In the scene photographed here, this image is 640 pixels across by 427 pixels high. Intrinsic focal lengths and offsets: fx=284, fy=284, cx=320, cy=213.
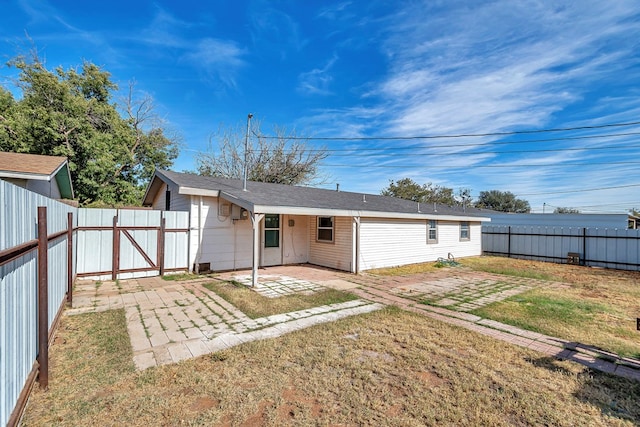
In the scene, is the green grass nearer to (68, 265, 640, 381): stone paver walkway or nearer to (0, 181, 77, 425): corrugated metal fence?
(68, 265, 640, 381): stone paver walkway

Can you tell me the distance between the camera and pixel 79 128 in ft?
50.1

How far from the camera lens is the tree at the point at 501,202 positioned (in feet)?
179

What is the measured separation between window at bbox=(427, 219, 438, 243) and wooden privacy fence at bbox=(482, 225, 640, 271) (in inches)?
192

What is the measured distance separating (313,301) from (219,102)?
52.6 ft

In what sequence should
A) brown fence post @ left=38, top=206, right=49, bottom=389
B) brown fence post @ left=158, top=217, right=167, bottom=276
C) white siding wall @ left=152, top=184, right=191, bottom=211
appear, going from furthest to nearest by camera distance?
white siding wall @ left=152, top=184, right=191, bottom=211
brown fence post @ left=158, top=217, right=167, bottom=276
brown fence post @ left=38, top=206, right=49, bottom=389

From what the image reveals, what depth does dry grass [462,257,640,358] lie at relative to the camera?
4293 mm

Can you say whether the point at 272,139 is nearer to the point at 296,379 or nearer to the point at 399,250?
the point at 399,250

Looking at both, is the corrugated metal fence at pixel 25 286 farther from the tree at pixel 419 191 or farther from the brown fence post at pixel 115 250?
the tree at pixel 419 191

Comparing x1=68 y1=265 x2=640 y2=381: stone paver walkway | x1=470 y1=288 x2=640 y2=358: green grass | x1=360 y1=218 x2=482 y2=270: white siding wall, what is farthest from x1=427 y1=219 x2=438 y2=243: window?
x1=470 y1=288 x2=640 y2=358: green grass

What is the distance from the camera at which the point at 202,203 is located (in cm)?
874

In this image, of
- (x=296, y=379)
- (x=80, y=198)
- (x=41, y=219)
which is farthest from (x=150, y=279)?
(x=80, y=198)

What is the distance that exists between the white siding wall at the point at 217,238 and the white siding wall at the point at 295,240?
4.63ft

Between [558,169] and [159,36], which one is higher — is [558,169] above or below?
below

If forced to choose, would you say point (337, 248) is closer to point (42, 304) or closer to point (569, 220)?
Answer: point (42, 304)
